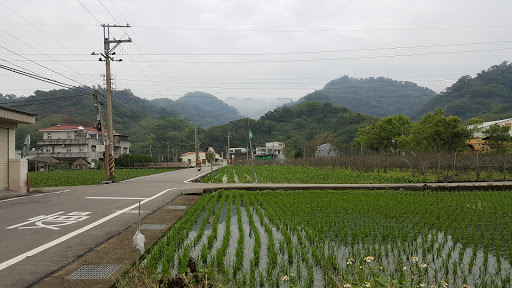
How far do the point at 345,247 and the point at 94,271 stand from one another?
3834 mm

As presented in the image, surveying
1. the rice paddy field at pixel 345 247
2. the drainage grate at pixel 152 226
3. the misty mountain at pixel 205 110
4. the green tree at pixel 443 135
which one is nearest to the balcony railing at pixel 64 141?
the green tree at pixel 443 135

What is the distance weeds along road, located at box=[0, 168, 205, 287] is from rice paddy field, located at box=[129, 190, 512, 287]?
1.20m

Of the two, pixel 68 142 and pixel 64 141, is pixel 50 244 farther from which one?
pixel 64 141

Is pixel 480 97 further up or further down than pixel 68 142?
further up

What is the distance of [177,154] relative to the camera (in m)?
71.3

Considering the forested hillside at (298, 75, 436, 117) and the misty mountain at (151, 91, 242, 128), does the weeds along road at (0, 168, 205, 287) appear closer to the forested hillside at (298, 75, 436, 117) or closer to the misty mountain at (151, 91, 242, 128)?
the forested hillside at (298, 75, 436, 117)

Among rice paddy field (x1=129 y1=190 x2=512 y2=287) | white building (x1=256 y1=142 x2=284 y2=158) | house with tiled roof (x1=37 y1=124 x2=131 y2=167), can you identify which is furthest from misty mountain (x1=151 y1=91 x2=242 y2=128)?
rice paddy field (x1=129 y1=190 x2=512 y2=287)

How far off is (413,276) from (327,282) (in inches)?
39.7

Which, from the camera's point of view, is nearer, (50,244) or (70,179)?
(50,244)

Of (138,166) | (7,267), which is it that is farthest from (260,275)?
(138,166)

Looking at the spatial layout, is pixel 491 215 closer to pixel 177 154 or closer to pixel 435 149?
pixel 435 149

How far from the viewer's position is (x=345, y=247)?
5875 millimetres

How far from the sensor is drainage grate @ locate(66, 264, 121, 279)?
4082 mm

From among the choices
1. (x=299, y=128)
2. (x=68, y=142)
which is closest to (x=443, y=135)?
(x=299, y=128)
